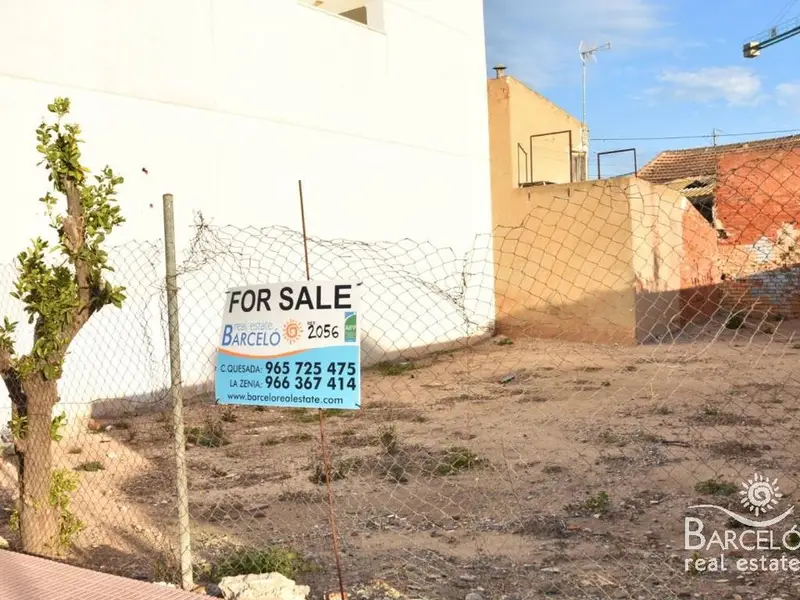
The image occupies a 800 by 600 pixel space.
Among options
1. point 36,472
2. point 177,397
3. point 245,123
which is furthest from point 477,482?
point 245,123

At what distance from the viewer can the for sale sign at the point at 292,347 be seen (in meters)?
3.44

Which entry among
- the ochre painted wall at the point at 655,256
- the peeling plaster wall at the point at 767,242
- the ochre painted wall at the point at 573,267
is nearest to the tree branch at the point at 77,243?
the ochre painted wall at the point at 573,267

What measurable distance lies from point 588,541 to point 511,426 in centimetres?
381

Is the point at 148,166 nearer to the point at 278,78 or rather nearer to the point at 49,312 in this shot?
the point at 278,78

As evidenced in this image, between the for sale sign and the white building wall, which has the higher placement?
the white building wall

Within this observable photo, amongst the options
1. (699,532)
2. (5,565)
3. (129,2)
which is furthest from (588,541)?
(129,2)

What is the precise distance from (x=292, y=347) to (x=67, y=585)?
1.66 m

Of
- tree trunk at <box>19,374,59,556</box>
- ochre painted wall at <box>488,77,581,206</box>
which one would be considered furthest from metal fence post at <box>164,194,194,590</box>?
ochre painted wall at <box>488,77,581,206</box>

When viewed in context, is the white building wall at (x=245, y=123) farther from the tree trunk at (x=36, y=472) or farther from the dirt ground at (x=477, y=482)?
the tree trunk at (x=36, y=472)

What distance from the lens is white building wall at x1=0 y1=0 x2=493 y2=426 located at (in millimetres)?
9367

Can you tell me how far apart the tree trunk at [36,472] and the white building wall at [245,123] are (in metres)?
5.02

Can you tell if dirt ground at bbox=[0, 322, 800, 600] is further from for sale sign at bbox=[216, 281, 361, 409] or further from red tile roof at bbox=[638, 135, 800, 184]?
red tile roof at bbox=[638, 135, 800, 184]

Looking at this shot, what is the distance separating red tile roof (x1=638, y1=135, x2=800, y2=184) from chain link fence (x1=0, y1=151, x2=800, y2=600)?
884cm

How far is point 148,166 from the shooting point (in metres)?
10.4
